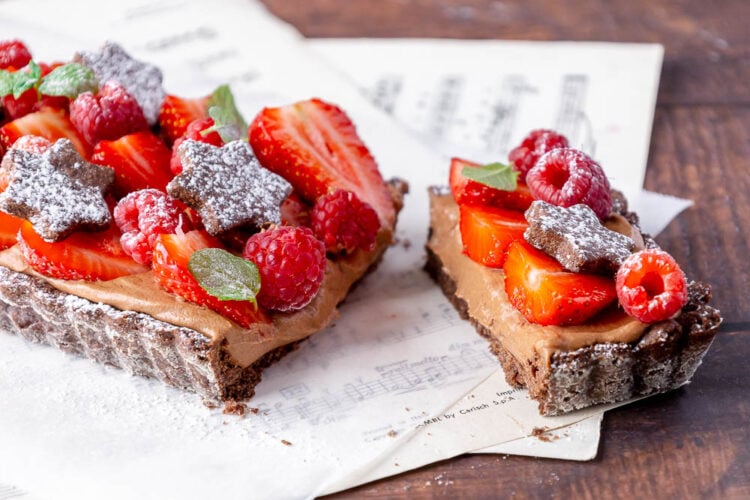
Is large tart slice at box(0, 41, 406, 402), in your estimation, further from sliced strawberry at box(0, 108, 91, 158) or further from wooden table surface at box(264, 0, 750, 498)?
wooden table surface at box(264, 0, 750, 498)

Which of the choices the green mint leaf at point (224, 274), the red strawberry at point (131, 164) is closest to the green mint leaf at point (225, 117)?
the red strawberry at point (131, 164)

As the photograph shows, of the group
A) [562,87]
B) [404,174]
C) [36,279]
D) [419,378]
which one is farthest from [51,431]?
[562,87]

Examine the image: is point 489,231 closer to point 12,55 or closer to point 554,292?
point 554,292

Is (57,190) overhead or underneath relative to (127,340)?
overhead

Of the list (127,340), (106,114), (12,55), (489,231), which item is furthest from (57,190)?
(489,231)

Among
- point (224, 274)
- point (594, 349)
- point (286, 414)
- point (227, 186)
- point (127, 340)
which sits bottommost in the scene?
point (286, 414)

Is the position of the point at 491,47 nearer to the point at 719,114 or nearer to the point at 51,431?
the point at 719,114
